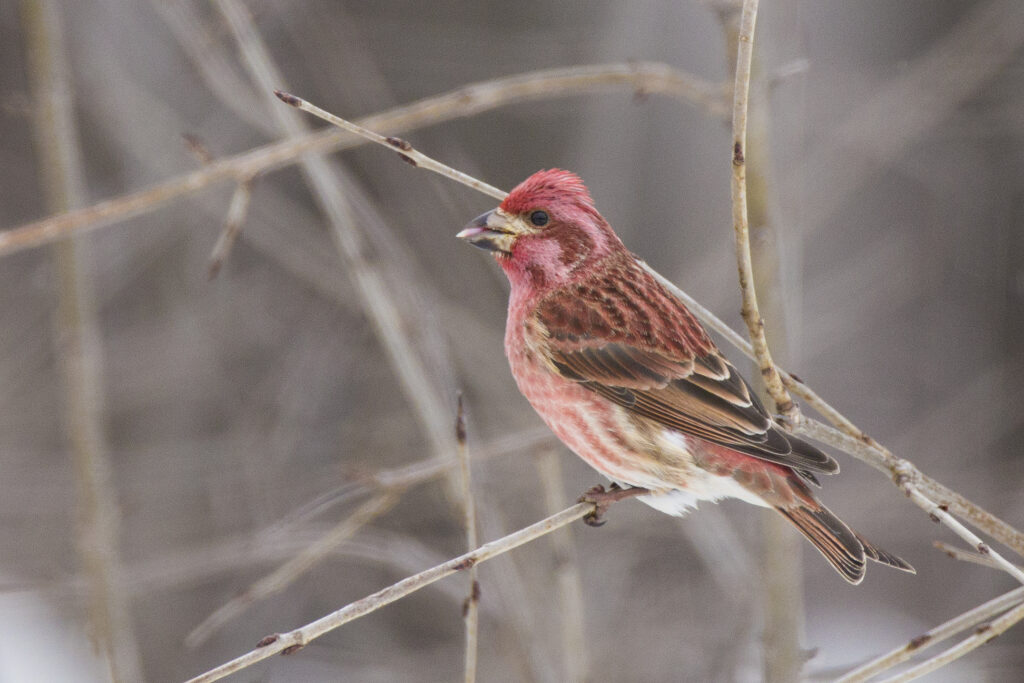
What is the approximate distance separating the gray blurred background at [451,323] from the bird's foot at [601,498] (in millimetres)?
1456

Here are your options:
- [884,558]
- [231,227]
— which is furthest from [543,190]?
[884,558]

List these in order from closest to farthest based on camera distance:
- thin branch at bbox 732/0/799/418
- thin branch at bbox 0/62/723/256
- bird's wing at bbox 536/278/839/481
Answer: thin branch at bbox 732/0/799/418 → thin branch at bbox 0/62/723/256 → bird's wing at bbox 536/278/839/481

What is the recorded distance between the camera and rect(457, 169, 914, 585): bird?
4.10 metres

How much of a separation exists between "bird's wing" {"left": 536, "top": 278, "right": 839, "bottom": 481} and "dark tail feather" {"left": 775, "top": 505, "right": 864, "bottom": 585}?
426 millimetres

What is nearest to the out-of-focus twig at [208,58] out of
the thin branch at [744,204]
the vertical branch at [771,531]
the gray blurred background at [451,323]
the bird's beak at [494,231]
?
the gray blurred background at [451,323]

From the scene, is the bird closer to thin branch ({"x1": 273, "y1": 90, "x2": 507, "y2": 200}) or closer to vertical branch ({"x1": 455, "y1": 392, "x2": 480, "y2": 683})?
thin branch ({"x1": 273, "y1": 90, "x2": 507, "y2": 200})

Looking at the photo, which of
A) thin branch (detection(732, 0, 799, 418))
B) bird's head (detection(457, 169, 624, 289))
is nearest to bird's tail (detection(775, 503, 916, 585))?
thin branch (detection(732, 0, 799, 418))

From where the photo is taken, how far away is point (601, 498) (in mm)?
4055

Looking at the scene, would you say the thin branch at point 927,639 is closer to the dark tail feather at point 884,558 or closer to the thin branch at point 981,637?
the thin branch at point 981,637

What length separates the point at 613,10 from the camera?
920 cm

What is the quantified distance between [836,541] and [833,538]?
0.02 meters

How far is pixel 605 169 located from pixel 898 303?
2.87 meters

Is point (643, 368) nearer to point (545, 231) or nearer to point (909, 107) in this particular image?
point (545, 231)

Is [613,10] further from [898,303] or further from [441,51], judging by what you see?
[898,303]
